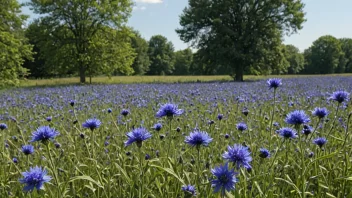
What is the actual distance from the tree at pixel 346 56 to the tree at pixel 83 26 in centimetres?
6477

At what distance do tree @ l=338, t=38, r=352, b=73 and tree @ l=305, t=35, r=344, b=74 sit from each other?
4.60 ft

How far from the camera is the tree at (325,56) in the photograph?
73.9 metres

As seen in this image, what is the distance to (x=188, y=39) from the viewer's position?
2916 centimetres

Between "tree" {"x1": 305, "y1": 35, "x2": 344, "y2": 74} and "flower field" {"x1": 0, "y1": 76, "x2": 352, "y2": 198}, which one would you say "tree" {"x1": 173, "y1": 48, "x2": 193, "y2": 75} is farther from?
"flower field" {"x1": 0, "y1": 76, "x2": 352, "y2": 198}

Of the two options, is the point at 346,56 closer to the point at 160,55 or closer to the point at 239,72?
the point at 160,55

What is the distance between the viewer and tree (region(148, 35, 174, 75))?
274 ft

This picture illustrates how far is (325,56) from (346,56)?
36.1 ft

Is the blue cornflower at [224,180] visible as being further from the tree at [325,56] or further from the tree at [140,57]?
the tree at [325,56]

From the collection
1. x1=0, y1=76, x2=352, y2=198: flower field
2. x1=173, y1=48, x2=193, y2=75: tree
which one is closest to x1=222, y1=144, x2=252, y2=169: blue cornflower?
x1=0, y1=76, x2=352, y2=198: flower field

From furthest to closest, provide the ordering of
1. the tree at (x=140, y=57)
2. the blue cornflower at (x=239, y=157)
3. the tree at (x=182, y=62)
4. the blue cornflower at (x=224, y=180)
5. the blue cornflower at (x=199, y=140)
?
the tree at (x=182, y=62) < the tree at (x=140, y=57) < the blue cornflower at (x=199, y=140) < the blue cornflower at (x=239, y=157) < the blue cornflower at (x=224, y=180)

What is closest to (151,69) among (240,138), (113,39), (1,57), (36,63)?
(36,63)

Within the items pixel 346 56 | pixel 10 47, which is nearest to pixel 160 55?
pixel 346 56

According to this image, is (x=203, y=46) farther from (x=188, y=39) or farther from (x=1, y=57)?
(x=1, y=57)

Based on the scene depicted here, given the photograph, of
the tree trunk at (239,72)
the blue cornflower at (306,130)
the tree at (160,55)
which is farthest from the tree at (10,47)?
the tree at (160,55)
